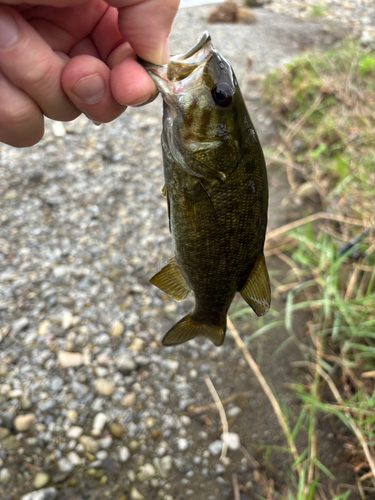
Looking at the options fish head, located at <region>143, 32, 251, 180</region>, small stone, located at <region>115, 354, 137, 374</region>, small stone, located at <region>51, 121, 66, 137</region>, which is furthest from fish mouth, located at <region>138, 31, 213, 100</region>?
small stone, located at <region>51, 121, 66, 137</region>

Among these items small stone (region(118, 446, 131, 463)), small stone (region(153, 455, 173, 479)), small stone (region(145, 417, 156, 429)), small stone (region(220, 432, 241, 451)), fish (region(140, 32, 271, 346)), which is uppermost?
fish (region(140, 32, 271, 346))

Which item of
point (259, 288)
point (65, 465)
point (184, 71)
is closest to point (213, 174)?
point (184, 71)

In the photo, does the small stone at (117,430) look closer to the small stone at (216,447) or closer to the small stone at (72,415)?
the small stone at (72,415)

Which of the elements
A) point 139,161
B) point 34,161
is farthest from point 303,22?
point 34,161

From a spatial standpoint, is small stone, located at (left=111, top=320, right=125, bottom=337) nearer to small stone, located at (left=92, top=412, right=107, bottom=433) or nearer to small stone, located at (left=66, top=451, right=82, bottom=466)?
small stone, located at (left=92, top=412, right=107, bottom=433)

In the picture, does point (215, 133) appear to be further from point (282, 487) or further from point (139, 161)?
point (139, 161)

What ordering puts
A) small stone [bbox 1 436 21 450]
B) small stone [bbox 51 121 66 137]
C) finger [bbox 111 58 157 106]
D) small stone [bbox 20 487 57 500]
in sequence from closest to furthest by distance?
finger [bbox 111 58 157 106], small stone [bbox 20 487 57 500], small stone [bbox 1 436 21 450], small stone [bbox 51 121 66 137]

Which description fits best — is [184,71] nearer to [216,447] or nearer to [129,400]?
[129,400]
